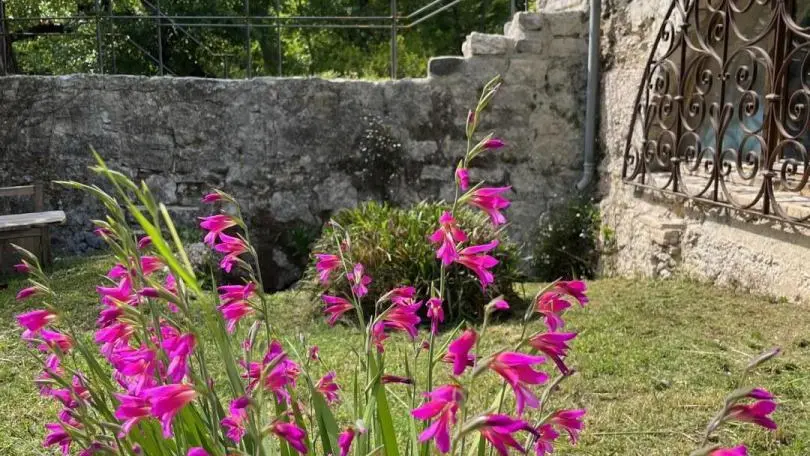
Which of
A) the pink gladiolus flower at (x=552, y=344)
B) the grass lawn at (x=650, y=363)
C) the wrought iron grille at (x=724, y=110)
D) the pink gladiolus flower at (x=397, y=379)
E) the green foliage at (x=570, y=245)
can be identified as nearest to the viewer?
the pink gladiolus flower at (x=552, y=344)

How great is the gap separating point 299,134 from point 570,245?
2.30 meters

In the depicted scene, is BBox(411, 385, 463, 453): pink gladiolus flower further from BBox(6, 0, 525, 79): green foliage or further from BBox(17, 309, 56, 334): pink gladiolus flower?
BBox(6, 0, 525, 79): green foliage

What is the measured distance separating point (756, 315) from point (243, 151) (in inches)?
164

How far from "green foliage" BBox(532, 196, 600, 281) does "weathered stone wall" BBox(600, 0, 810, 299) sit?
15cm

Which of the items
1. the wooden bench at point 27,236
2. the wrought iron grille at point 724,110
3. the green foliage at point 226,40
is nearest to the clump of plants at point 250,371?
the wrought iron grille at point 724,110

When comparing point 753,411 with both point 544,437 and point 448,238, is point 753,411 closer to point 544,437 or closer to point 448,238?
point 544,437

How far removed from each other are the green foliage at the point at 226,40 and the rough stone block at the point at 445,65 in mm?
2265

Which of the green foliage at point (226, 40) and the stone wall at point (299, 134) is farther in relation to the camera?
the green foliage at point (226, 40)

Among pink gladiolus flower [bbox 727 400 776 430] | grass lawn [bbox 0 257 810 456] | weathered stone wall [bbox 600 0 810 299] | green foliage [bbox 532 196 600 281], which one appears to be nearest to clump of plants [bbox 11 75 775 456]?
pink gladiolus flower [bbox 727 400 776 430]

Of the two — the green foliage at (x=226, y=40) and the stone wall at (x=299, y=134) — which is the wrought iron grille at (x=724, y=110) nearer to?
the stone wall at (x=299, y=134)

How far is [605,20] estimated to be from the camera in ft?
19.5

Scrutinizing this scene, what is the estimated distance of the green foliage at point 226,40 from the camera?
36.3 feet

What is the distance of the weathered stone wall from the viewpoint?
4008mm

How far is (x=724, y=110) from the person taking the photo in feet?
14.5
